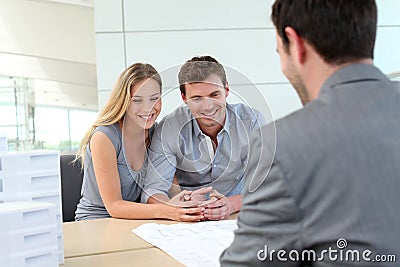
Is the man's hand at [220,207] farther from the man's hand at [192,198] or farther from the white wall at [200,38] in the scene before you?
the white wall at [200,38]

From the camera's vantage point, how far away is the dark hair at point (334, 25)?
805 mm

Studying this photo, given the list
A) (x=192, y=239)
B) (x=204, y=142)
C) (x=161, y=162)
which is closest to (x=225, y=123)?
(x=204, y=142)

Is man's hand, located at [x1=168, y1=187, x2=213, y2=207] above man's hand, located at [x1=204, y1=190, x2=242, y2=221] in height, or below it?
above

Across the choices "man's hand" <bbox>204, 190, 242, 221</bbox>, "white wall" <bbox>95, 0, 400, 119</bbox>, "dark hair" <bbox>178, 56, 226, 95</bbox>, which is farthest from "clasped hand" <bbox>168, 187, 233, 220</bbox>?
"white wall" <bbox>95, 0, 400, 119</bbox>

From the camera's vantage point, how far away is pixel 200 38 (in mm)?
3518

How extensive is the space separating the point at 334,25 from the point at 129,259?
2.76ft

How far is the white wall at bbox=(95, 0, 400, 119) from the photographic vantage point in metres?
3.42

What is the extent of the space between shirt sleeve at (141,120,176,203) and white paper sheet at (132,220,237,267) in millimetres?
181

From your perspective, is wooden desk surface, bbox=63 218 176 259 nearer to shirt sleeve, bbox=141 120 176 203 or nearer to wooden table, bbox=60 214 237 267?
wooden table, bbox=60 214 237 267

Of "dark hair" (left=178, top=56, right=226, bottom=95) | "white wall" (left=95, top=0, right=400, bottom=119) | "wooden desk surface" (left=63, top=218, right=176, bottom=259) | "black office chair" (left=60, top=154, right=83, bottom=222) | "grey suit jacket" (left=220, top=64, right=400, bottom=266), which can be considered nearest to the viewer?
"grey suit jacket" (left=220, top=64, right=400, bottom=266)

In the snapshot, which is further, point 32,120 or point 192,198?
point 32,120

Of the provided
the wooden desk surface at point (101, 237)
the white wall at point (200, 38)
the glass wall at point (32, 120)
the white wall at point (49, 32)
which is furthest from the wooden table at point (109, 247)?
the glass wall at point (32, 120)

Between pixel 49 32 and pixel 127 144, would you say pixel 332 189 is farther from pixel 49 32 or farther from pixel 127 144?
pixel 49 32

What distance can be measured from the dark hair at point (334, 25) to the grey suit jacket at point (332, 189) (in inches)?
3.8
